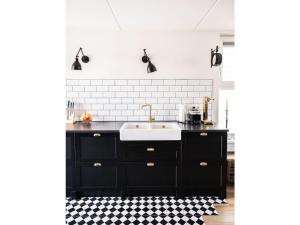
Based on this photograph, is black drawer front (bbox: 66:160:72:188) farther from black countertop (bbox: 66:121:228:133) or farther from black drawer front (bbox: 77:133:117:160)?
black countertop (bbox: 66:121:228:133)

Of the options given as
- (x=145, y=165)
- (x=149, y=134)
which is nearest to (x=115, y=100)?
(x=149, y=134)

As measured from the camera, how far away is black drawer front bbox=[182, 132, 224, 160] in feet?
9.53

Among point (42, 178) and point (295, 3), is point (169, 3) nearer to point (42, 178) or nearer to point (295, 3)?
point (295, 3)

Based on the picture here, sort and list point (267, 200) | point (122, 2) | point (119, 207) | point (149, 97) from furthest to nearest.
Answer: point (149, 97) → point (119, 207) → point (122, 2) → point (267, 200)

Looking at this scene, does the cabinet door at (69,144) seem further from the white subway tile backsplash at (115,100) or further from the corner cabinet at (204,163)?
the corner cabinet at (204,163)

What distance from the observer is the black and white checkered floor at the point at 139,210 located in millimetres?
2504

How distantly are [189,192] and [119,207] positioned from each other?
821 mm

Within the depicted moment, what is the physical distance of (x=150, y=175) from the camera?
9.72ft

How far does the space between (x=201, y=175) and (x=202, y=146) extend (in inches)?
13.5

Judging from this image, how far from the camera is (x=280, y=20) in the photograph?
70 centimetres

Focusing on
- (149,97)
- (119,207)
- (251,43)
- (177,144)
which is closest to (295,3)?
(251,43)

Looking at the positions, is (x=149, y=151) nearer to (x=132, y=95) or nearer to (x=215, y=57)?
(x=132, y=95)

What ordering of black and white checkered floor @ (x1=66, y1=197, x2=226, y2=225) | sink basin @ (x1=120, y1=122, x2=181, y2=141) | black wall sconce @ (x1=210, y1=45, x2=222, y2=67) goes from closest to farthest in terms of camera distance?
black and white checkered floor @ (x1=66, y1=197, x2=226, y2=225) → sink basin @ (x1=120, y1=122, x2=181, y2=141) → black wall sconce @ (x1=210, y1=45, x2=222, y2=67)

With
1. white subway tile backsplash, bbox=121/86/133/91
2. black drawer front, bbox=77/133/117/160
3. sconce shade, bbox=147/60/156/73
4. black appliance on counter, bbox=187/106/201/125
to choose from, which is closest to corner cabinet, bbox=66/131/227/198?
black drawer front, bbox=77/133/117/160
